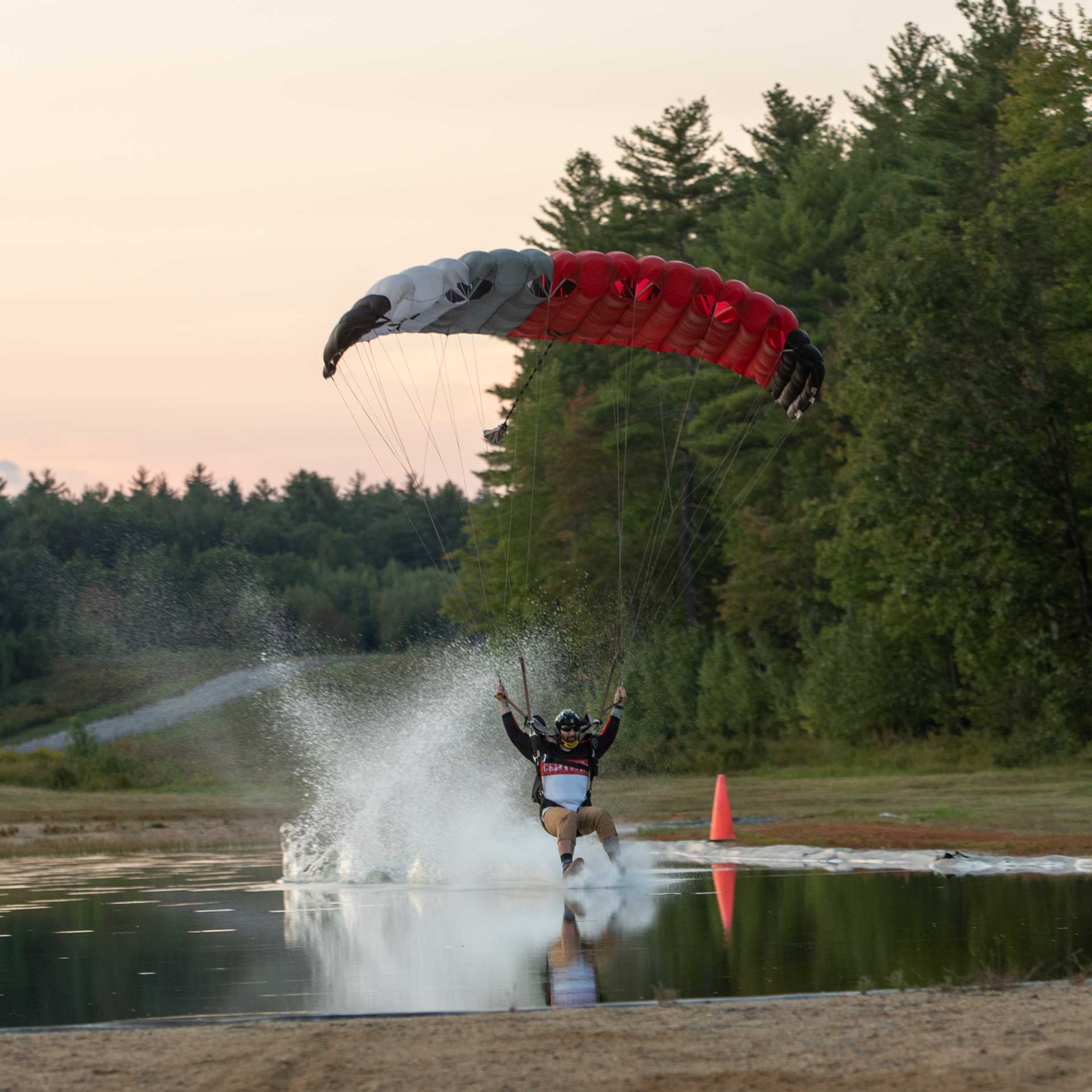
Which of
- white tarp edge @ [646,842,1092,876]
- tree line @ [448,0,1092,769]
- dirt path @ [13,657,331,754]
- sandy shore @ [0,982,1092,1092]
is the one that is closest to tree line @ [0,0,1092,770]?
tree line @ [448,0,1092,769]

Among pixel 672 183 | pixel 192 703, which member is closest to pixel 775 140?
pixel 672 183

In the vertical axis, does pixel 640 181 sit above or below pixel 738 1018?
above

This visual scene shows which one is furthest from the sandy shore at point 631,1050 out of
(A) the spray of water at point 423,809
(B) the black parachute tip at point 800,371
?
(B) the black parachute tip at point 800,371

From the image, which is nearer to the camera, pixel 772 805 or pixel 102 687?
pixel 772 805

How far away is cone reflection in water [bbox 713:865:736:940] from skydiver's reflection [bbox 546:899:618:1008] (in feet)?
2.62

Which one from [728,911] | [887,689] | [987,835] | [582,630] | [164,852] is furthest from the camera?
[582,630]

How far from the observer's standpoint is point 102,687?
95875 mm

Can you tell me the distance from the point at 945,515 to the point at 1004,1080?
2723 cm

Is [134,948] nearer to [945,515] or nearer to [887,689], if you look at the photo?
[945,515]

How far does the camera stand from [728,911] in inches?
470

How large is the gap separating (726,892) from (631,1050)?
255 inches

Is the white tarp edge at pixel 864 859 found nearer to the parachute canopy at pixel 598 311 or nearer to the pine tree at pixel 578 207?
the parachute canopy at pixel 598 311

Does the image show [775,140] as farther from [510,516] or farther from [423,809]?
[423,809]

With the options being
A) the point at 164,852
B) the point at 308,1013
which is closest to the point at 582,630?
the point at 164,852
